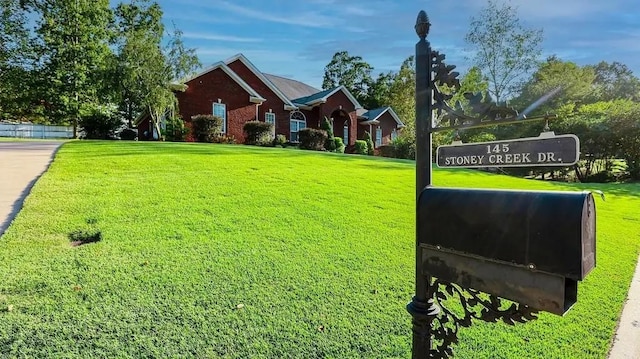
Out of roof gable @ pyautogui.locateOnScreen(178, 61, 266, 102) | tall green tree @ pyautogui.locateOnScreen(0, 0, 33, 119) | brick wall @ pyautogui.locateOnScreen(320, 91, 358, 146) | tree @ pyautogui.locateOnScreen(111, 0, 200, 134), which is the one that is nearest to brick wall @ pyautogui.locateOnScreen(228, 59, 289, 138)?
roof gable @ pyautogui.locateOnScreen(178, 61, 266, 102)

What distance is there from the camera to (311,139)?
2145cm

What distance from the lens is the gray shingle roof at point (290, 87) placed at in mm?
28578

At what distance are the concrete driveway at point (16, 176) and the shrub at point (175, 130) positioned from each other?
29.4ft

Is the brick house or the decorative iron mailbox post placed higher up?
the brick house

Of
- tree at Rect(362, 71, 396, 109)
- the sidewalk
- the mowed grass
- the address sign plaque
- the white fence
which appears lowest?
the sidewalk

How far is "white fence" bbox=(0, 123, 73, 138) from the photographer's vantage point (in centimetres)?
2792

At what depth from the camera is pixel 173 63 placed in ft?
62.3

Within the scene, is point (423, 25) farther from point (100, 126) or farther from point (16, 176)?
point (100, 126)

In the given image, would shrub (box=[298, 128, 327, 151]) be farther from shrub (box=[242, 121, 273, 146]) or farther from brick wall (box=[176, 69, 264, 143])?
brick wall (box=[176, 69, 264, 143])

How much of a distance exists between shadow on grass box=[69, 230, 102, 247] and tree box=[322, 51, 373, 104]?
45004 mm

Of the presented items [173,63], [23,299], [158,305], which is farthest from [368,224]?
[173,63]

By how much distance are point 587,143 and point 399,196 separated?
661 inches

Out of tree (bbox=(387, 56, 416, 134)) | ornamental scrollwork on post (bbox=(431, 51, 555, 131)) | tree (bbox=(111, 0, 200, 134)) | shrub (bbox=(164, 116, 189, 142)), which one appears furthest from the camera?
tree (bbox=(387, 56, 416, 134))

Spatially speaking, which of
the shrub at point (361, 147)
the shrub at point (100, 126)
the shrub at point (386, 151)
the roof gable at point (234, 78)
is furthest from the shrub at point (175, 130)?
the shrub at point (386, 151)
